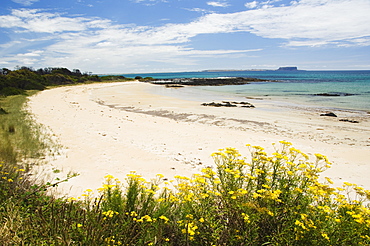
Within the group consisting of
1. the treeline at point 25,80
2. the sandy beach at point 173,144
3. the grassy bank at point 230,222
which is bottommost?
the sandy beach at point 173,144

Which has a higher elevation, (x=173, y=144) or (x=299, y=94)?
(x=299, y=94)

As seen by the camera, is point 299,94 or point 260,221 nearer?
point 260,221

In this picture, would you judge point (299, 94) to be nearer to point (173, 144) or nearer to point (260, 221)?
point (173, 144)

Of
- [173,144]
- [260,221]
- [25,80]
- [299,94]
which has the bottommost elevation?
[173,144]

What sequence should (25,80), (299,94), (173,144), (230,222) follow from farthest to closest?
(25,80) → (299,94) → (173,144) → (230,222)

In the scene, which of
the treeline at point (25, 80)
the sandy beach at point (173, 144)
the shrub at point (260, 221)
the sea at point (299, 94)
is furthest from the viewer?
the treeline at point (25, 80)

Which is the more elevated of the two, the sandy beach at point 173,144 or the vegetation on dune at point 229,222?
the vegetation on dune at point 229,222

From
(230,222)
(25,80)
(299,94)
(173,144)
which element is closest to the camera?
(230,222)

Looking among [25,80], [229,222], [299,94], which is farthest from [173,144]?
[25,80]

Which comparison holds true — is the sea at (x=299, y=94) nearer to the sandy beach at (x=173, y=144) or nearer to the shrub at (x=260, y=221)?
the sandy beach at (x=173, y=144)

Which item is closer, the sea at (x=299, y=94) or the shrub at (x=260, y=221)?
the shrub at (x=260, y=221)

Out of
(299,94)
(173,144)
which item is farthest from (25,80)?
(299,94)

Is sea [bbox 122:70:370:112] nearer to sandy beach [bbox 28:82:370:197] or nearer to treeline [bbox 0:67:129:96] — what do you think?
sandy beach [bbox 28:82:370:197]

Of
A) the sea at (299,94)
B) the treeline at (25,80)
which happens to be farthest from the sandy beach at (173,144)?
the treeline at (25,80)
